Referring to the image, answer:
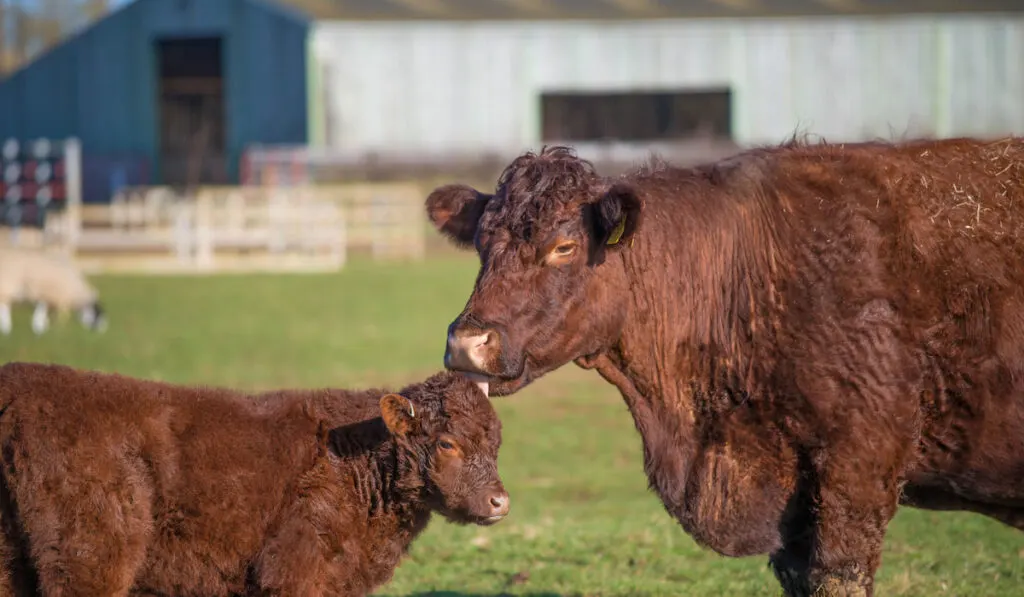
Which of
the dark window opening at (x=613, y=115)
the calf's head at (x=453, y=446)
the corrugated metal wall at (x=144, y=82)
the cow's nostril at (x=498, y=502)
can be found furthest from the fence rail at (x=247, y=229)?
the cow's nostril at (x=498, y=502)

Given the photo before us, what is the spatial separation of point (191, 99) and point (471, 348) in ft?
133

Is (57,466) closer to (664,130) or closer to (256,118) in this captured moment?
(256,118)

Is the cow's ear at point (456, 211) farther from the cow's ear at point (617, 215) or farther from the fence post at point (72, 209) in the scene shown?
the fence post at point (72, 209)

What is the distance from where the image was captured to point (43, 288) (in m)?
22.1

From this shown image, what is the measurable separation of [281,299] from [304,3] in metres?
17.1

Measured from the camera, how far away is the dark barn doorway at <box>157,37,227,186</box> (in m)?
41.8

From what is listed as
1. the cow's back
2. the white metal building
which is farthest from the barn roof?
the cow's back

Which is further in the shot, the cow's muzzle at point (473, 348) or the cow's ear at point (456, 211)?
the cow's ear at point (456, 211)

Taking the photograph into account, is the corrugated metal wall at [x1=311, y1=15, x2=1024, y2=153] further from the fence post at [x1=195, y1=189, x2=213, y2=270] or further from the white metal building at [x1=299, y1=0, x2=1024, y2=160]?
the fence post at [x1=195, y1=189, x2=213, y2=270]

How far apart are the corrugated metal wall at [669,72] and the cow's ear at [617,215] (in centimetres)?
3044

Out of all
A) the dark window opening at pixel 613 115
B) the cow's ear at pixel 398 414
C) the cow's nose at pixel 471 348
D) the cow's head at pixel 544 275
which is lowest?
the cow's ear at pixel 398 414

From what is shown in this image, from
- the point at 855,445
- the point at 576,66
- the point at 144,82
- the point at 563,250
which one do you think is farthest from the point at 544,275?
the point at 144,82

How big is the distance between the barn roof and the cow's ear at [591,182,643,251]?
106 feet

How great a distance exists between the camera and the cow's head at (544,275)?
4.95m
